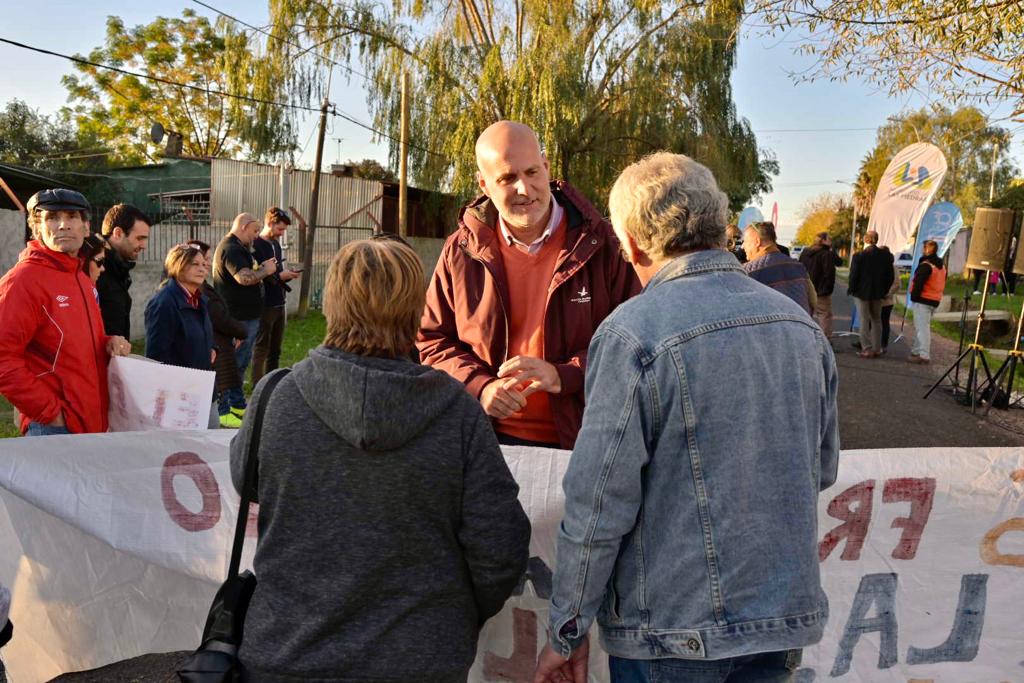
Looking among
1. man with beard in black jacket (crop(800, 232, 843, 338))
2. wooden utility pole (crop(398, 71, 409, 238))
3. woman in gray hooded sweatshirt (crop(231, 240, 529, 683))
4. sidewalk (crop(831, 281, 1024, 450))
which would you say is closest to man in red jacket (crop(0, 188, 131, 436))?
woman in gray hooded sweatshirt (crop(231, 240, 529, 683))

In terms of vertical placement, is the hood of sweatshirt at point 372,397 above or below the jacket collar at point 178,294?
above

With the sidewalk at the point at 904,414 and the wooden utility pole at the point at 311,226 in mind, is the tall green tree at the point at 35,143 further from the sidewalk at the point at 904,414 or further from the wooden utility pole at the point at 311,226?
the sidewalk at the point at 904,414

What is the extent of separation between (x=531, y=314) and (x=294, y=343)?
11591mm

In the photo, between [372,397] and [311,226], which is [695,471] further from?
[311,226]

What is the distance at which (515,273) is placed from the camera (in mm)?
2889

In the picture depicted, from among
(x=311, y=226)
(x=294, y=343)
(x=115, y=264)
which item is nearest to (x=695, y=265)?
(x=115, y=264)

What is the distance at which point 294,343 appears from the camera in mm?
13836

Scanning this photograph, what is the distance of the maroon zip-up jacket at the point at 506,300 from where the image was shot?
2768mm

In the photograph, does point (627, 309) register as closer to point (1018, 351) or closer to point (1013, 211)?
point (1018, 351)

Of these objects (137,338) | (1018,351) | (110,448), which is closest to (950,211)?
(1018,351)

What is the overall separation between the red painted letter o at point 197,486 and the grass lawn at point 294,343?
4718 millimetres

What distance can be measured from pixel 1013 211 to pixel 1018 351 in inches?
76.7

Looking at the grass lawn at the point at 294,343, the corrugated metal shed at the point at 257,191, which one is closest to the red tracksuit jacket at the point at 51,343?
the grass lawn at the point at 294,343

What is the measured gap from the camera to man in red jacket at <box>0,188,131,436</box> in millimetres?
3506
